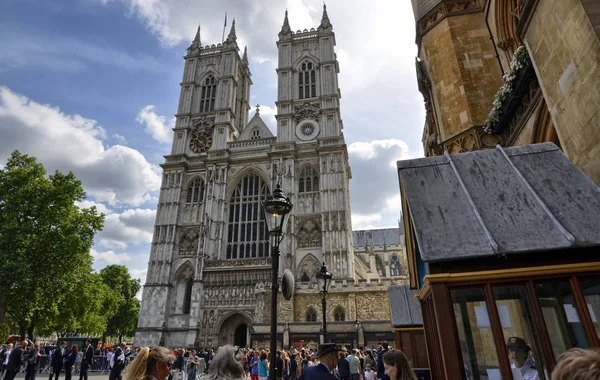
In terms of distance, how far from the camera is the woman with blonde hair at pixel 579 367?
118 cm

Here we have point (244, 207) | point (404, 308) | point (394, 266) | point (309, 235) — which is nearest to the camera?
point (404, 308)

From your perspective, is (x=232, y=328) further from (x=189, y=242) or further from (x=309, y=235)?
(x=309, y=235)

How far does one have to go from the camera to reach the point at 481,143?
8.00 metres

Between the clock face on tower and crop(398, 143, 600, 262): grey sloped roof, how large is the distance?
34.2 metres

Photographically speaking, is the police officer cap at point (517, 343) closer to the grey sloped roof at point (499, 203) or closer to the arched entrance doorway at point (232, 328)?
the grey sloped roof at point (499, 203)

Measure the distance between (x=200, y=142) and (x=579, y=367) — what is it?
1477 inches

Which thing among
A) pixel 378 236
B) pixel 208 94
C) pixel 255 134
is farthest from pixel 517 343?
pixel 378 236

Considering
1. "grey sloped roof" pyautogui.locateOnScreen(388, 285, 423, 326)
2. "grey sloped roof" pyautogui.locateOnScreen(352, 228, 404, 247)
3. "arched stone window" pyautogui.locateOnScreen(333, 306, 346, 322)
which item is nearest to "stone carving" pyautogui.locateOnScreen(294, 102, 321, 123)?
"arched stone window" pyautogui.locateOnScreen(333, 306, 346, 322)

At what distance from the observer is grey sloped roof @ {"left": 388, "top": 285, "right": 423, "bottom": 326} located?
9109 mm

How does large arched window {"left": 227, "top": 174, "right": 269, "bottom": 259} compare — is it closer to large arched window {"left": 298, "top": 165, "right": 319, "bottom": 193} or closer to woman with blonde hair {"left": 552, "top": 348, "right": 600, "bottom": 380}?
large arched window {"left": 298, "top": 165, "right": 319, "bottom": 193}

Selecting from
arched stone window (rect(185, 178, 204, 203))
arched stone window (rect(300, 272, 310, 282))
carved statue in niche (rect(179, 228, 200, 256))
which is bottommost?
arched stone window (rect(300, 272, 310, 282))

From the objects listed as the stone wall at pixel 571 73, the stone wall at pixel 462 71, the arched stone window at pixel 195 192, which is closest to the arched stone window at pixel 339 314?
the stone wall at pixel 462 71

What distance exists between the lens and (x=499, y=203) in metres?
3.56

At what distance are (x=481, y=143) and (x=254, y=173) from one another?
27.4m
